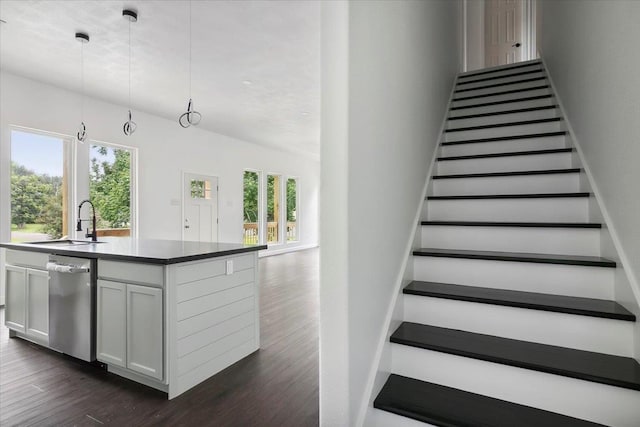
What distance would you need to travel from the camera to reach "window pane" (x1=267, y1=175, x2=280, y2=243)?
9500mm

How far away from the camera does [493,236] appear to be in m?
2.09

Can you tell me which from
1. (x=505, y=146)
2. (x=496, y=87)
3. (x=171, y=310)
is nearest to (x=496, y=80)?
(x=496, y=87)

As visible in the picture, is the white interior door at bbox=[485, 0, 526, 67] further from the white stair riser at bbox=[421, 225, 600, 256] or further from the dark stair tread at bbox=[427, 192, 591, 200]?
the white stair riser at bbox=[421, 225, 600, 256]

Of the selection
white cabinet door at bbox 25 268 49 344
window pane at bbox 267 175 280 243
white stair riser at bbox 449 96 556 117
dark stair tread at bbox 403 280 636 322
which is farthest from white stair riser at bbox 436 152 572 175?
window pane at bbox 267 175 280 243

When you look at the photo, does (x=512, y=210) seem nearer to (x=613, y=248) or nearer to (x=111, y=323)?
(x=613, y=248)

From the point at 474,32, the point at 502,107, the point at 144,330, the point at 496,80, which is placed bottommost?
the point at 144,330

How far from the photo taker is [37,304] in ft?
9.64

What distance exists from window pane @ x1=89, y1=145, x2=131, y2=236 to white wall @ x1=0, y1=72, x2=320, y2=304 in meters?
0.21

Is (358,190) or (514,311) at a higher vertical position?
(358,190)

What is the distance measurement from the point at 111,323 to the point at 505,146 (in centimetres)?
330

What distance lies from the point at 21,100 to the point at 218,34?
3.20 metres

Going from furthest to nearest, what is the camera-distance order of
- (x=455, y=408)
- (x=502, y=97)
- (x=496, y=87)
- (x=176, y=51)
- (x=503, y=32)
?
(x=503, y=32) → (x=496, y=87) → (x=176, y=51) → (x=502, y=97) → (x=455, y=408)

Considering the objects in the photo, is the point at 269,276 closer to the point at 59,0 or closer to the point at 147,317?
the point at 147,317

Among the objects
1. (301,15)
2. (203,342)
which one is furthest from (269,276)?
(301,15)
